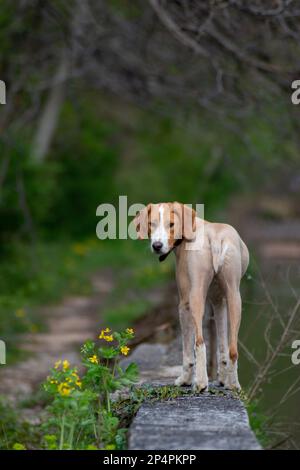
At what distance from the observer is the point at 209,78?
1441 centimetres

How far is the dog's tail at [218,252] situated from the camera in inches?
224

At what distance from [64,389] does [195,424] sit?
0.67 metres

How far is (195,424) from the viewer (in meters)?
4.93

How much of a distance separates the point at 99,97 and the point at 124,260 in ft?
20.6

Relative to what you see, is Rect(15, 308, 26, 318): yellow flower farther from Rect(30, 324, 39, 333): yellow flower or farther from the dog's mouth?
the dog's mouth

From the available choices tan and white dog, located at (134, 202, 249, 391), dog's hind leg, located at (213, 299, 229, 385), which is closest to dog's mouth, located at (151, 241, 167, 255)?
tan and white dog, located at (134, 202, 249, 391)

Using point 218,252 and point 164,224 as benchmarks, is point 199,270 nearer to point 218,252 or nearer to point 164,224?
point 218,252

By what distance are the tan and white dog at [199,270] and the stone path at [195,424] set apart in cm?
21

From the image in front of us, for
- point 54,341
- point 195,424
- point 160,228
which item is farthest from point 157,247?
point 54,341

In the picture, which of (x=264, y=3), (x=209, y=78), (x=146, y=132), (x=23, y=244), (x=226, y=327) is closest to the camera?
(x=226, y=327)

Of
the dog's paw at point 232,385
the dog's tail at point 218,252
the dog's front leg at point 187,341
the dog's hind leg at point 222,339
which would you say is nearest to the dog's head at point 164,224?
the dog's tail at point 218,252

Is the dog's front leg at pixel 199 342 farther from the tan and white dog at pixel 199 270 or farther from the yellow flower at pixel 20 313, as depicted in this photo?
the yellow flower at pixel 20 313

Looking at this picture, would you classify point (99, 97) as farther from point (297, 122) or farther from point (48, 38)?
point (297, 122)

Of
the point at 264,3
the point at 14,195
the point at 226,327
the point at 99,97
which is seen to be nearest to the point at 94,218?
the point at 99,97
